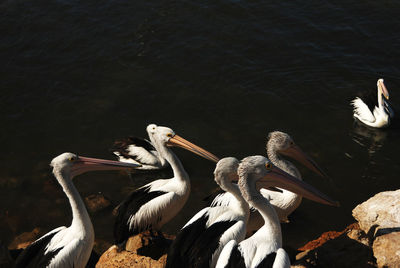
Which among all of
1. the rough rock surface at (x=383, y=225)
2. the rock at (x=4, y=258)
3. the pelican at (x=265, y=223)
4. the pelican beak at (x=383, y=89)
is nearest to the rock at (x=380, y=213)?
the rough rock surface at (x=383, y=225)

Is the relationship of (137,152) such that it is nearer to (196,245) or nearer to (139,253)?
(139,253)

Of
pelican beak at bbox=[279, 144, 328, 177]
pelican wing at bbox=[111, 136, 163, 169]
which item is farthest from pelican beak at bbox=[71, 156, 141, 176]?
pelican wing at bbox=[111, 136, 163, 169]

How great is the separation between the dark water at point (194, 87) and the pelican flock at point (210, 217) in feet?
3.55

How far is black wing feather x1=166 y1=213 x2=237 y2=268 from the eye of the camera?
4.62m

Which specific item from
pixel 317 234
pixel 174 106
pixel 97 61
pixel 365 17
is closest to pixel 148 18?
pixel 97 61

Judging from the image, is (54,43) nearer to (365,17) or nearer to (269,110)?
(269,110)

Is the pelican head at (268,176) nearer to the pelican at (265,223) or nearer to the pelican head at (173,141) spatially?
the pelican at (265,223)

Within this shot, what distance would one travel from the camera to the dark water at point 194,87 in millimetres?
7594

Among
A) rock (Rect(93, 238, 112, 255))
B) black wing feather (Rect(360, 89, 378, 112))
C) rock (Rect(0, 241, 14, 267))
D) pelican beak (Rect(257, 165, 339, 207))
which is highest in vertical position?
pelican beak (Rect(257, 165, 339, 207))

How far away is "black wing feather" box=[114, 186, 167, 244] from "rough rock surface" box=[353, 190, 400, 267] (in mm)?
2587

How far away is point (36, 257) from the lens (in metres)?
4.84

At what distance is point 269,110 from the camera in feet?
29.5

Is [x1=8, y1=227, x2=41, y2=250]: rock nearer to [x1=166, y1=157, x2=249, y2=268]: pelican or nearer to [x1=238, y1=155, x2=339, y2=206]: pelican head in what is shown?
[x1=166, y1=157, x2=249, y2=268]: pelican

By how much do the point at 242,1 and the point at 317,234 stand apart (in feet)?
23.1
